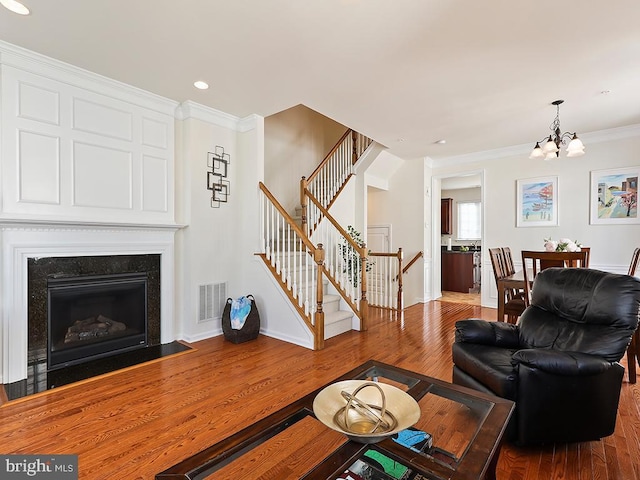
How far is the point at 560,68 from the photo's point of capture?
293cm

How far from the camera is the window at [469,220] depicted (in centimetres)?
856

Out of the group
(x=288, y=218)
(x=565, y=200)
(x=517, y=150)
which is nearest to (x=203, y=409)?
(x=288, y=218)

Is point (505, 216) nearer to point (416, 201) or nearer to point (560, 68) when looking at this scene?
point (416, 201)

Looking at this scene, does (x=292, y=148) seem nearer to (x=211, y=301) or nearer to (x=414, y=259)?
(x=414, y=259)

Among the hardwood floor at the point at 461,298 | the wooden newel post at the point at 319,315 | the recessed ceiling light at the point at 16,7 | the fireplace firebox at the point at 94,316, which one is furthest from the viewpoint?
the hardwood floor at the point at 461,298

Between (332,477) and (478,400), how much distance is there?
822mm

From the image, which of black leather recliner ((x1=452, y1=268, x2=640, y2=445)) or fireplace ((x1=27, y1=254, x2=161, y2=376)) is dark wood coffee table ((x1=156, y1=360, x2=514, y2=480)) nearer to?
black leather recliner ((x1=452, y1=268, x2=640, y2=445))

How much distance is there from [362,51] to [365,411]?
2667 millimetres

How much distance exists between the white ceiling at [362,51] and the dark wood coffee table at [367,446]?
2.39 m

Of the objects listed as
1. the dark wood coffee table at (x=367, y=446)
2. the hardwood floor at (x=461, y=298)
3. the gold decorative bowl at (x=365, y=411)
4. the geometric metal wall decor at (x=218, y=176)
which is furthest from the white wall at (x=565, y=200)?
the gold decorative bowl at (x=365, y=411)

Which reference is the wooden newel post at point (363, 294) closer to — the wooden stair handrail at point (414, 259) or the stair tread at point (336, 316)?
the stair tread at point (336, 316)

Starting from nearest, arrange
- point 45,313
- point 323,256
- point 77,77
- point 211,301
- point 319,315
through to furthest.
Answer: point 45,313, point 77,77, point 319,315, point 323,256, point 211,301

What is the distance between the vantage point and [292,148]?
605 centimetres

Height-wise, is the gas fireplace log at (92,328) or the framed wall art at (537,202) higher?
the framed wall art at (537,202)
